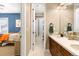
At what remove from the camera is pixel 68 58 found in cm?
142

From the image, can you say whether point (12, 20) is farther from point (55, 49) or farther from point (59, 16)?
point (55, 49)

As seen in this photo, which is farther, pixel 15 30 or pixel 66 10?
pixel 15 30

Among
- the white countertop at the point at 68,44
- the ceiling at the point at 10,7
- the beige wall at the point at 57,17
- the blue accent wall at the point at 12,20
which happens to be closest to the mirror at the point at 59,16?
the beige wall at the point at 57,17

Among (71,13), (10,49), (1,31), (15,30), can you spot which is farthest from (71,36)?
(15,30)

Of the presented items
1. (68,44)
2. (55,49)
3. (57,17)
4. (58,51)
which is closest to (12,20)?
(57,17)

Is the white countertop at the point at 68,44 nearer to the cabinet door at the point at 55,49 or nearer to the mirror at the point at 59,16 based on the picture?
the cabinet door at the point at 55,49

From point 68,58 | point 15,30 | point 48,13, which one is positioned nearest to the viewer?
point 68,58

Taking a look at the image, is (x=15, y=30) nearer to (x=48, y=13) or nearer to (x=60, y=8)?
(x=48, y=13)

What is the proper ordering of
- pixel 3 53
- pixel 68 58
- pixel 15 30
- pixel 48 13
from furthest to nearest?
1. pixel 15 30
2. pixel 48 13
3. pixel 3 53
4. pixel 68 58

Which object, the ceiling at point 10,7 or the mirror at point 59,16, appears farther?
the ceiling at point 10,7

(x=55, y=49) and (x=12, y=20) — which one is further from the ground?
(x=12, y=20)

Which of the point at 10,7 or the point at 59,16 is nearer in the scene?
the point at 59,16

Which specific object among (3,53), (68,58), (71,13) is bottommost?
(3,53)

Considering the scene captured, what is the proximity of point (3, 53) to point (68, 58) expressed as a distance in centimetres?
323
